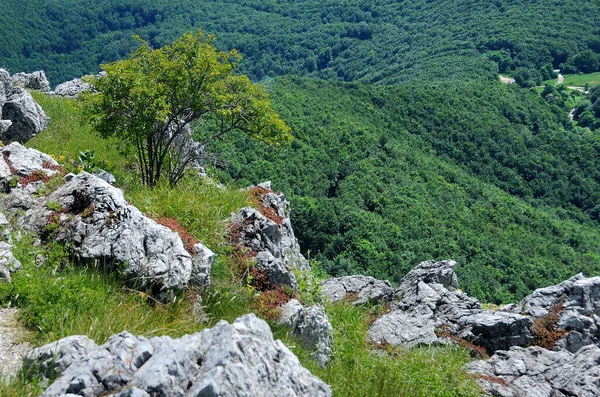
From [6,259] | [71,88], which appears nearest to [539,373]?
[6,259]

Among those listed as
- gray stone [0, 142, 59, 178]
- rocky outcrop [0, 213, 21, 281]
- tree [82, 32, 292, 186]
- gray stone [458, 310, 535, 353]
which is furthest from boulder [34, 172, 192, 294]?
gray stone [458, 310, 535, 353]

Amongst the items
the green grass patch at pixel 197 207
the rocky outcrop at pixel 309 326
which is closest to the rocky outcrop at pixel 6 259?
the green grass patch at pixel 197 207

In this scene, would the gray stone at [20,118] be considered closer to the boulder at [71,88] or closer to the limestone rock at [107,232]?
the limestone rock at [107,232]

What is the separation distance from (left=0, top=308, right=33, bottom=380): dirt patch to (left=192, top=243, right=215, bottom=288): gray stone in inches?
95.8

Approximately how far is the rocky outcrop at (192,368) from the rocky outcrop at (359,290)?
10.3 metres

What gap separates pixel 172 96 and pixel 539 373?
30.9 feet

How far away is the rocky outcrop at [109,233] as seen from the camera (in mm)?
7566

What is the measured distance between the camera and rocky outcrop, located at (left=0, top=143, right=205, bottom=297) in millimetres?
7566

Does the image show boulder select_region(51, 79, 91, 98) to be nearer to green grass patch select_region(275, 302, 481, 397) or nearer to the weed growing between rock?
green grass patch select_region(275, 302, 481, 397)

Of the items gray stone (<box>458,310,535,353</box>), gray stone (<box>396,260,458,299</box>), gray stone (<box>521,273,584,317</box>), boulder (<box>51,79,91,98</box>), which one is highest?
boulder (<box>51,79,91,98</box>)

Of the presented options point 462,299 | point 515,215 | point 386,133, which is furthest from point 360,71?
point 462,299

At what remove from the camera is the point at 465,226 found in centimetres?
5666

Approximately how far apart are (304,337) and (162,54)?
7.39 meters

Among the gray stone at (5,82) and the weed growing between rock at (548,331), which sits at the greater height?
the gray stone at (5,82)
